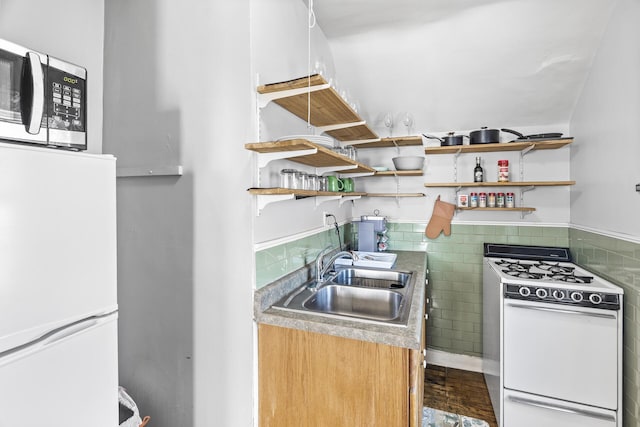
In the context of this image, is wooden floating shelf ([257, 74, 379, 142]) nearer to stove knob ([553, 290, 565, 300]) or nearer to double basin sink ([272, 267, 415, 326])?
double basin sink ([272, 267, 415, 326])

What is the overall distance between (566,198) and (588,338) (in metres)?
1.22

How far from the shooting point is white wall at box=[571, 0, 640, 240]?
1.63m

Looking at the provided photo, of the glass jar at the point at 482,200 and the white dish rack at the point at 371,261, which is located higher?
the glass jar at the point at 482,200

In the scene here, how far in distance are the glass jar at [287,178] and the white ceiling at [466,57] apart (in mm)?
1182

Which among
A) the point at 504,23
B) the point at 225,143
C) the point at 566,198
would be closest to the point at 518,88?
the point at 504,23

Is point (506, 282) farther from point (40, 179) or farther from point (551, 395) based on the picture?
point (40, 179)

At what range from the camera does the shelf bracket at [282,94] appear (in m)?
1.33

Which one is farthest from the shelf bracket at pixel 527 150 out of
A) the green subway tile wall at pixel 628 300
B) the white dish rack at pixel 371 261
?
the white dish rack at pixel 371 261

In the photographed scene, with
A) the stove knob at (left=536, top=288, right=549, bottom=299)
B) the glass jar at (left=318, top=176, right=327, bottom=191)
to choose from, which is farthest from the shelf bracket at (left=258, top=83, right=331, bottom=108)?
the stove knob at (left=536, top=288, right=549, bottom=299)

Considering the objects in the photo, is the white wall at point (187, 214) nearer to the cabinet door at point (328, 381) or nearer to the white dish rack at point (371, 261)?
the cabinet door at point (328, 381)

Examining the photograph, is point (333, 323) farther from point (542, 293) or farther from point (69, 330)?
point (542, 293)

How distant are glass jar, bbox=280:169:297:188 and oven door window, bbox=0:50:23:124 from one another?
3.05 feet

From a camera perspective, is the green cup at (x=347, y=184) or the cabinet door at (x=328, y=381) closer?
the cabinet door at (x=328, y=381)

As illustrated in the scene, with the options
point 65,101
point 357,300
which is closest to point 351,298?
point 357,300
